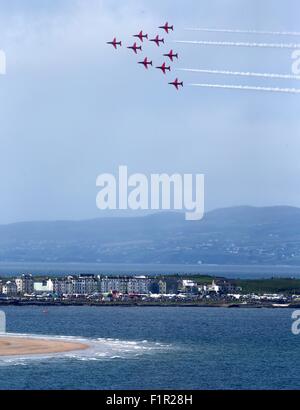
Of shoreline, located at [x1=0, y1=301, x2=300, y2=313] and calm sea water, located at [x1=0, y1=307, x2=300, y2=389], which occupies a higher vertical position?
shoreline, located at [x1=0, y1=301, x2=300, y2=313]

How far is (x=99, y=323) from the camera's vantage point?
488 ft

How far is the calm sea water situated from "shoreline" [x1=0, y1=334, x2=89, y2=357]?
7.58 ft

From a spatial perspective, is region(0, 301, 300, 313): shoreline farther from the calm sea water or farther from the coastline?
the calm sea water

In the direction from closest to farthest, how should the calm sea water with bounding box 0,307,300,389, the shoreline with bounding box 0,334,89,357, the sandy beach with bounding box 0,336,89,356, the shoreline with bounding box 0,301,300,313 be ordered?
the calm sea water with bounding box 0,307,300,389, the shoreline with bounding box 0,334,89,357, the sandy beach with bounding box 0,336,89,356, the shoreline with bounding box 0,301,300,313

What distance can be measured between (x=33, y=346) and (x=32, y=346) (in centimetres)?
10

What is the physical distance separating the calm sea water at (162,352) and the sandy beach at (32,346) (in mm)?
2375

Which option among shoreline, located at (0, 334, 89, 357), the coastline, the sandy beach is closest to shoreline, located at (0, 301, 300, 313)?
the coastline

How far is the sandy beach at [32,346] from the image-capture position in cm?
10819

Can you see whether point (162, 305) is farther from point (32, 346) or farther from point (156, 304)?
point (32, 346)

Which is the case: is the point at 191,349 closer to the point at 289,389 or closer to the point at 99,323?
the point at 289,389

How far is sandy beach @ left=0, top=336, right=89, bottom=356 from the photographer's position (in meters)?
108

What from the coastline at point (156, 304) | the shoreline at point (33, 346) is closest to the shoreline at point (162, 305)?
the coastline at point (156, 304)

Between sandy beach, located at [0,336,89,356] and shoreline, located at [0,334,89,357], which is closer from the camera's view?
shoreline, located at [0,334,89,357]

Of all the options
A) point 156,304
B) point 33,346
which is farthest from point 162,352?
point 156,304
